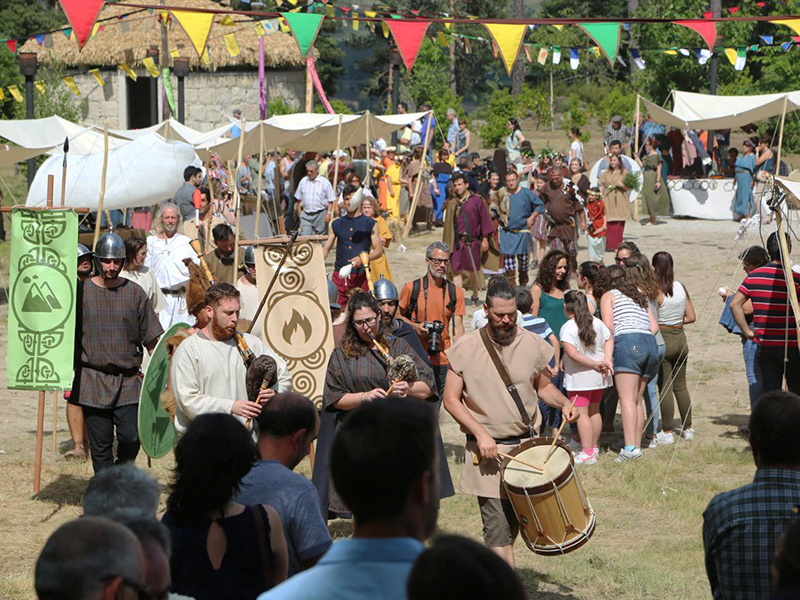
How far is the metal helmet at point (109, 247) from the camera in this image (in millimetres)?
7301

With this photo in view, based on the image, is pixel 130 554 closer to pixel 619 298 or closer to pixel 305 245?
pixel 305 245

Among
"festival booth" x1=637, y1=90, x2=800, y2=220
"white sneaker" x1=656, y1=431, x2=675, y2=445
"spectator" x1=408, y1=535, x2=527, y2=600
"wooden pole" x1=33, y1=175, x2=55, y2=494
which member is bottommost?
"white sneaker" x1=656, y1=431, x2=675, y2=445

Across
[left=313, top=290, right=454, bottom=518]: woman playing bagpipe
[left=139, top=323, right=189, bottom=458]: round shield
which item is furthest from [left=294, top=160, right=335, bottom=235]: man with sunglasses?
[left=313, top=290, right=454, bottom=518]: woman playing bagpipe

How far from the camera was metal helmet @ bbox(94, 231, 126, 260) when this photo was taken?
7301mm

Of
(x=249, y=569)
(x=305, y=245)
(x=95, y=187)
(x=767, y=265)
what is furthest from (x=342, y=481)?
(x=95, y=187)

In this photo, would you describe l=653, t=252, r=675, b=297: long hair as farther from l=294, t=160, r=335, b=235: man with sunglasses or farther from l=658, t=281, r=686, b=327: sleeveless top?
l=294, t=160, r=335, b=235: man with sunglasses

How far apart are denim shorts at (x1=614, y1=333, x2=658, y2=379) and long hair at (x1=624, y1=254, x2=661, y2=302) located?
1.27 ft

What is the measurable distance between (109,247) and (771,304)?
4693mm

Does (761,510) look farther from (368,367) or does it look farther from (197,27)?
(197,27)

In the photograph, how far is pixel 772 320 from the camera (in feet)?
28.3

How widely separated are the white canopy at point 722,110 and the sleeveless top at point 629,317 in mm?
9288

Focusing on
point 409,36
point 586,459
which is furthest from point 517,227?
point 586,459

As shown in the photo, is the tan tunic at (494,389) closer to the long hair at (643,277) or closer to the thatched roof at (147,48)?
the long hair at (643,277)

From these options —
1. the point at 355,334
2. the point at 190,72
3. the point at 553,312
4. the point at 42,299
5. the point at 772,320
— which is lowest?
the point at 553,312
